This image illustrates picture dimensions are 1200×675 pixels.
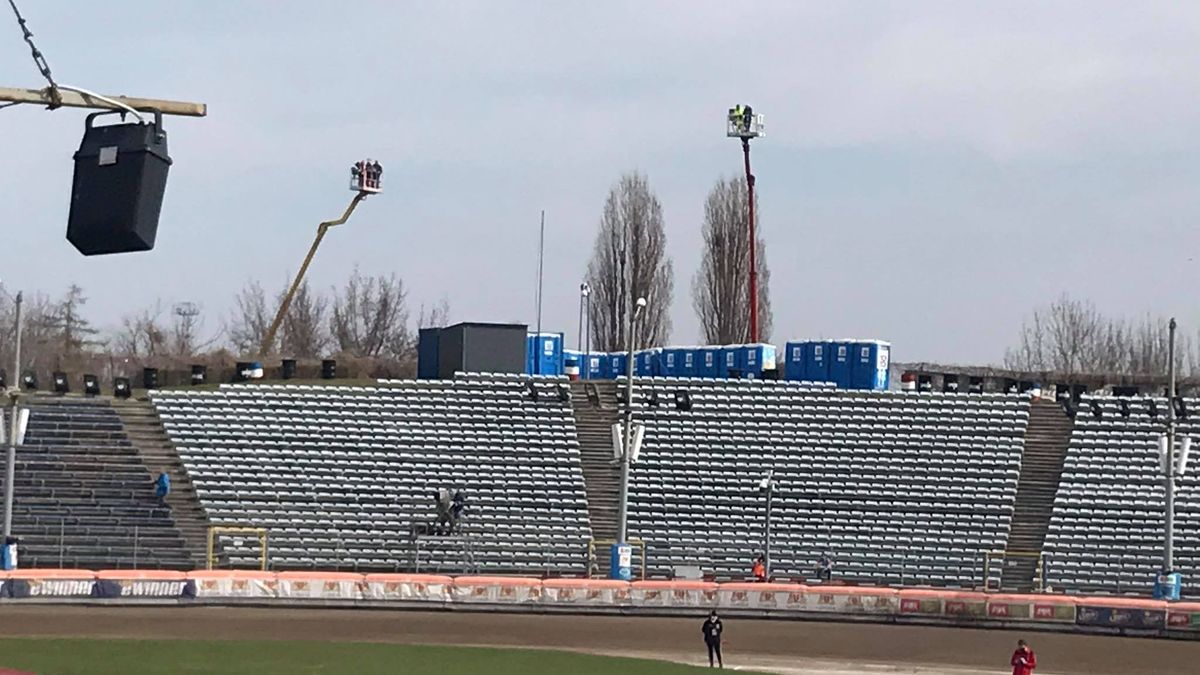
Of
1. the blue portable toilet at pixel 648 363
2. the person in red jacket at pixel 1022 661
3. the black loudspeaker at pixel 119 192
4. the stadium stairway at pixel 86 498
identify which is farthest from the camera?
the blue portable toilet at pixel 648 363

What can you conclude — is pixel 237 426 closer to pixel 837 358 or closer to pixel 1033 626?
pixel 837 358

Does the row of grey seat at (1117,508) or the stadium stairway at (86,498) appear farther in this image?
the row of grey seat at (1117,508)

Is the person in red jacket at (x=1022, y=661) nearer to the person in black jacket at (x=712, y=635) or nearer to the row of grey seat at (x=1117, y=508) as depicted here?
the person in black jacket at (x=712, y=635)

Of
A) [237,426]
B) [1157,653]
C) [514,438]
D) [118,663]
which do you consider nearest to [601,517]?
[514,438]

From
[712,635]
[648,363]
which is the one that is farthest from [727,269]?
[712,635]

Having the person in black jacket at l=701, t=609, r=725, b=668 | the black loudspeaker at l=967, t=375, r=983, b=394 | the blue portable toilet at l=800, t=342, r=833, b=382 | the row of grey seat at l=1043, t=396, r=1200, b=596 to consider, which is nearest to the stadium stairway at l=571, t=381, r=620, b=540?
the blue portable toilet at l=800, t=342, r=833, b=382

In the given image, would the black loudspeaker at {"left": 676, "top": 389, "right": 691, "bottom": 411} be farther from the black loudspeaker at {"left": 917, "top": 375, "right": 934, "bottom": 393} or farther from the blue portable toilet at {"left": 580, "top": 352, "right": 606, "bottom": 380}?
the blue portable toilet at {"left": 580, "top": 352, "right": 606, "bottom": 380}

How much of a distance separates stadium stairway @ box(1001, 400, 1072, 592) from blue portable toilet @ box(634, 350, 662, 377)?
16.2 metres

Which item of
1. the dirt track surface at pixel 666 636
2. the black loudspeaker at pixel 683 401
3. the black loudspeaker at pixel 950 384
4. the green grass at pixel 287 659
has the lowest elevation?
the dirt track surface at pixel 666 636

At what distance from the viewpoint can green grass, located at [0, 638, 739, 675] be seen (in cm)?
2792

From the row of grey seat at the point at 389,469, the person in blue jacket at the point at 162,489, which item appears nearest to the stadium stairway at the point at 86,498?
the person in blue jacket at the point at 162,489

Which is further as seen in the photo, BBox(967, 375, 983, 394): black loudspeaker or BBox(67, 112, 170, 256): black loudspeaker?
A: BBox(967, 375, 983, 394): black loudspeaker

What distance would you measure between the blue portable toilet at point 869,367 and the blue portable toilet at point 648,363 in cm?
897

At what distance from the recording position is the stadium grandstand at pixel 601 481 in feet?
165
